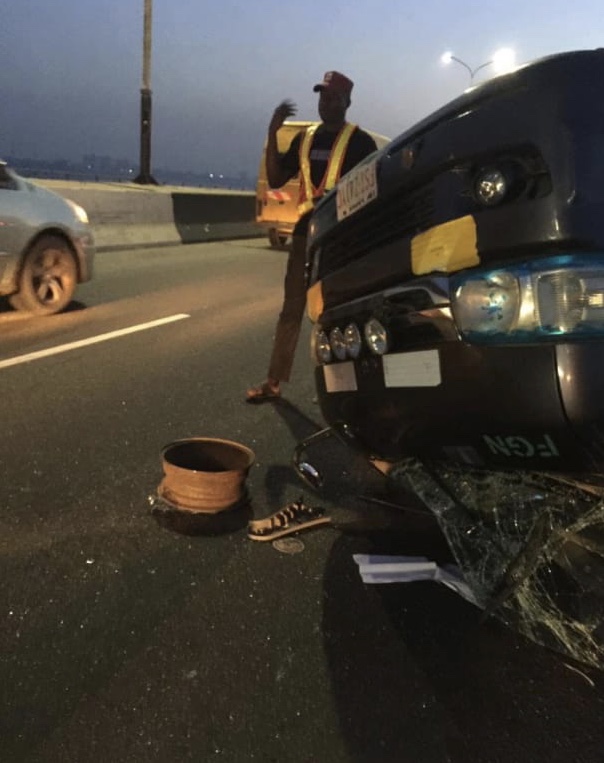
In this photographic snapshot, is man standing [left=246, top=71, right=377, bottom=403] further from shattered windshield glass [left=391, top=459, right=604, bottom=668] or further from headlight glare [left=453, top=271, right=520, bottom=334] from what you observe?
headlight glare [left=453, top=271, right=520, bottom=334]

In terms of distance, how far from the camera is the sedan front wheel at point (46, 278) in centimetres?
748

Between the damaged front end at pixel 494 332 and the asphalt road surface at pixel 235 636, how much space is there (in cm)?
32

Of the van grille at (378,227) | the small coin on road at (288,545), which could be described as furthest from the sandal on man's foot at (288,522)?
the van grille at (378,227)

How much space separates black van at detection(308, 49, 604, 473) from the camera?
1938mm

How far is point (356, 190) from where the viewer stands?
286cm

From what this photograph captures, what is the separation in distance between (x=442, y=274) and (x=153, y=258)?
10.8 metres

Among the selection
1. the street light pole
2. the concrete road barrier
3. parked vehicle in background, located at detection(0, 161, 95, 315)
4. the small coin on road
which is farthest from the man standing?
the street light pole

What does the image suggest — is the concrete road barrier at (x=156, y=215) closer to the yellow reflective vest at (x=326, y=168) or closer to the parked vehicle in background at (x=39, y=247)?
the parked vehicle in background at (x=39, y=247)

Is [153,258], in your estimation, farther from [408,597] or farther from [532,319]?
[532,319]

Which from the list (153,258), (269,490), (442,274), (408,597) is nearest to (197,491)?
(269,490)

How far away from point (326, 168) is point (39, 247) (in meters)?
3.87

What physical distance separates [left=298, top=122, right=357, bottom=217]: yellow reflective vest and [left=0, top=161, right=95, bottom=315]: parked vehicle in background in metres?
3.46

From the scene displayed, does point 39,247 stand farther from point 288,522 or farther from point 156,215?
point 156,215

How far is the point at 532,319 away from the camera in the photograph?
197cm
